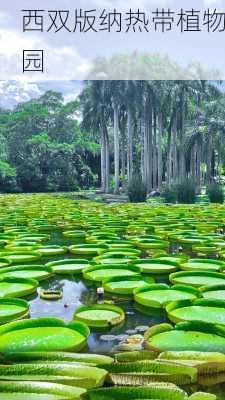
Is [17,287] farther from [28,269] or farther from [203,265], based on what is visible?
[203,265]

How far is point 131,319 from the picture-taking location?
4.09 m

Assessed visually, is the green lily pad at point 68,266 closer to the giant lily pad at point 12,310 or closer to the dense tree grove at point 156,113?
the giant lily pad at point 12,310

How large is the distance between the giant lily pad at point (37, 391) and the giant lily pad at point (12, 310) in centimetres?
143

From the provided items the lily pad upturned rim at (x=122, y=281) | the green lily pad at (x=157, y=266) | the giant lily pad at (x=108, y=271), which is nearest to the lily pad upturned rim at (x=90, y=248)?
the green lily pad at (x=157, y=266)

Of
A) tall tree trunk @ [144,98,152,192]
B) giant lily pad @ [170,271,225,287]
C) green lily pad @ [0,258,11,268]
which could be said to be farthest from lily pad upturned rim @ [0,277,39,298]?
tall tree trunk @ [144,98,152,192]

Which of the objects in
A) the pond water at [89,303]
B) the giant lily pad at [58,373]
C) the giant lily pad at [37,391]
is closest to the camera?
the giant lily pad at [37,391]

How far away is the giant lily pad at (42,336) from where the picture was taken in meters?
3.19

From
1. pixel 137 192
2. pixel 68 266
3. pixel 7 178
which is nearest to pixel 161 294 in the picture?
pixel 68 266

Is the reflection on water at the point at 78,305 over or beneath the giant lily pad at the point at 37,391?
beneath

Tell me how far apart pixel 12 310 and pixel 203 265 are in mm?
2867

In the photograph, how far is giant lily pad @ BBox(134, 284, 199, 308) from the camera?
4359 mm

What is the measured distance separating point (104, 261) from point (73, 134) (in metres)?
49.3

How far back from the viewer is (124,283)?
200 inches

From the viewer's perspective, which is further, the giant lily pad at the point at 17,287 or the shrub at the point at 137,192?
the shrub at the point at 137,192
